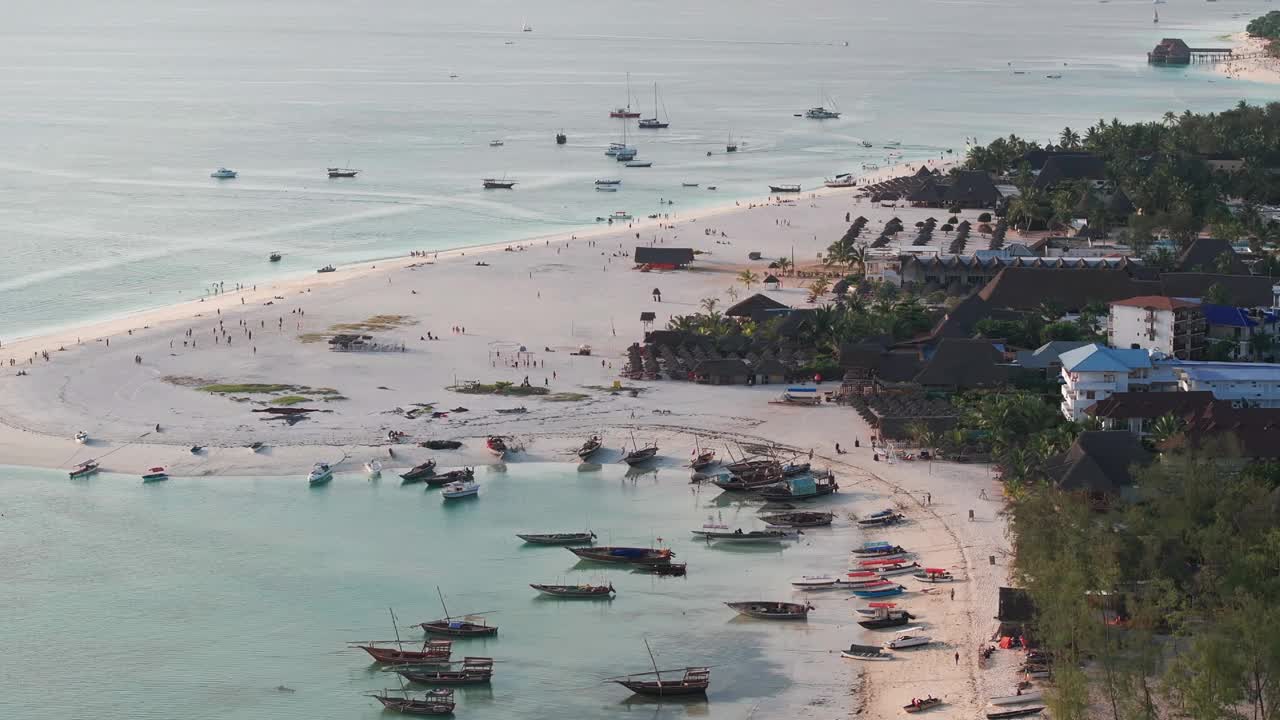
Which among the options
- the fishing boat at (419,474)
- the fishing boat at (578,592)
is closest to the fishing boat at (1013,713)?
the fishing boat at (578,592)

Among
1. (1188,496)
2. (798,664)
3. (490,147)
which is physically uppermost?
(490,147)

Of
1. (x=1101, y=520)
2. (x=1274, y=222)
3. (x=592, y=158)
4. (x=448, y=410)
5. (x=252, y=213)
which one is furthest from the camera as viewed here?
(x=592, y=158)

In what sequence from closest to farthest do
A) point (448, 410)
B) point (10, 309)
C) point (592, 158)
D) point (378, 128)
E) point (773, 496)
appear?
A: point (773, 496)
point (448, 410)
point (10, 309)
point (592, 158)
point (378, 128)

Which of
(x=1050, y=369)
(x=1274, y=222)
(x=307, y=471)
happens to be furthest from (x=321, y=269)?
(x=1274, y=222)

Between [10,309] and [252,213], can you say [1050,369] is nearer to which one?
[10,309]

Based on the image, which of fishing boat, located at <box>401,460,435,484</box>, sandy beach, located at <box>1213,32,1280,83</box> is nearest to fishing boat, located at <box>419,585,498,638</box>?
fishing boat, located at <box>401,460,435,484</box>

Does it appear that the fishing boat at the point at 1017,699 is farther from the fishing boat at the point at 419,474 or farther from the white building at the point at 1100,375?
the fishing boat at the point at 419,474

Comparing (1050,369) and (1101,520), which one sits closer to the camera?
(1101,520)

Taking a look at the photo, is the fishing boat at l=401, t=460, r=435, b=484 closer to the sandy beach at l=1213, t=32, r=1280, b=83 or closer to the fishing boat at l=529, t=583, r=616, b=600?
the fishing boat at l=529, t=583, r=616, b=600
